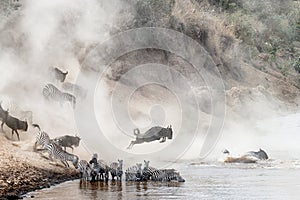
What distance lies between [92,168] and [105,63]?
1517 centimetres

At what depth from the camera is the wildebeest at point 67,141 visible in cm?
2038

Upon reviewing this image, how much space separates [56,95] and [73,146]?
4309 millimetres

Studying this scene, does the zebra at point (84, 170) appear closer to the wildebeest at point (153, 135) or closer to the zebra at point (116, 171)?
the zebra at point (116, 171)

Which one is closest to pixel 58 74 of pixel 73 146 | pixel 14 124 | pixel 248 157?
pixel 73 146

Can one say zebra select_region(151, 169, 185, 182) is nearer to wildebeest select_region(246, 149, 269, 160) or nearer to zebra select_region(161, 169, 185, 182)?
zebra select_region(161, 169, 185, 182)

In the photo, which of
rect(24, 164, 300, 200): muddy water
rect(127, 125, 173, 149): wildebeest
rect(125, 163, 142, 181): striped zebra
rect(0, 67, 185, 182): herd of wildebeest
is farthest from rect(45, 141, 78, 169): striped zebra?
rect(127, 125, 173, 149): wildebeest

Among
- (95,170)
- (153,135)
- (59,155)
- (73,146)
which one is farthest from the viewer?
(153,135)

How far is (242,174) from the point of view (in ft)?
65.3

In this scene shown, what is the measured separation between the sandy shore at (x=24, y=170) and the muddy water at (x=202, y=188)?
426mm

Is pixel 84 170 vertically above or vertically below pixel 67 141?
below

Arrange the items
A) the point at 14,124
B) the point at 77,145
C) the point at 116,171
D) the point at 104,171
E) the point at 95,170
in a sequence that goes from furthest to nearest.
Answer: the point at 77,145 < the point at 14,124 < the point at 116,171 < the point at 104,171 < the point at 95,170

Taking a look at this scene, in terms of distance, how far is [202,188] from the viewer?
52.8 feet

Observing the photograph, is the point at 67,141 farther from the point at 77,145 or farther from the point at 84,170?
the point at 84,170

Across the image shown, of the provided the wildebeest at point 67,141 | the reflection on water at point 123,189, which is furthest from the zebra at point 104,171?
the wildebeest at point 67,141
